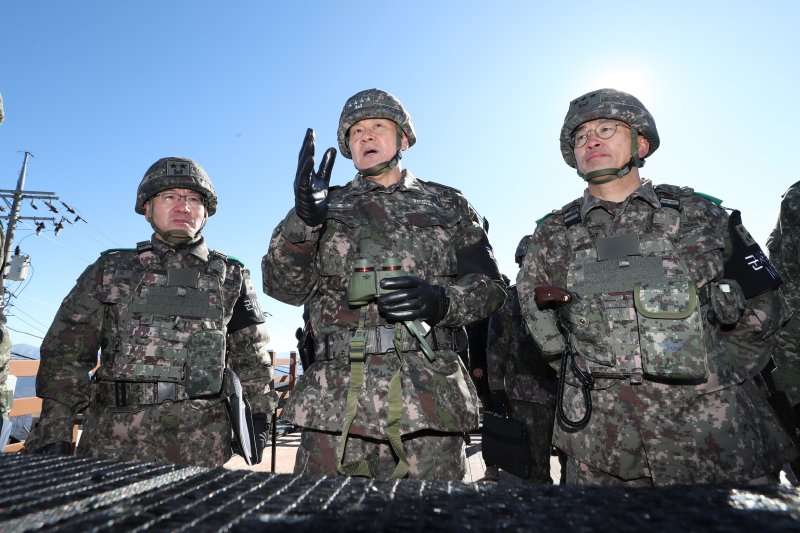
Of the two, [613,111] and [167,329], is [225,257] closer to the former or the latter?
[167,329]

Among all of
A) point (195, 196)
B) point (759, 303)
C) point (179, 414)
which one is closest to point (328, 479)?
point (179, 414)

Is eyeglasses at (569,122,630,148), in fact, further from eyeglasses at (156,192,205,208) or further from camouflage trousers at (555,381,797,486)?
eyeglasses at (156,192,205,208)

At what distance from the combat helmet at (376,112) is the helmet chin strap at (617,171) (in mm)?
1172

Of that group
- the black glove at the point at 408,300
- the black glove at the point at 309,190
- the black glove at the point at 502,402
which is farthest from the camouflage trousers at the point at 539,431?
the black glove at the point at 309,190

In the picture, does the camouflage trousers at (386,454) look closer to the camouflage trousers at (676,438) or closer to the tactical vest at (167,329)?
the camouflage trousers at (676,438)

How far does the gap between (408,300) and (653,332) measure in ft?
4.05

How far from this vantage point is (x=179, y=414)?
2934 mm

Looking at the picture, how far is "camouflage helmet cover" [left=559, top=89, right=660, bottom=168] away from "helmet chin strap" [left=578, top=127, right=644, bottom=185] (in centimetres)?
7

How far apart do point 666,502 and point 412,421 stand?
1.42 metres

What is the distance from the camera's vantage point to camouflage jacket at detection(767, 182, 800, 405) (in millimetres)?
3146

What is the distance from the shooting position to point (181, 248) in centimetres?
338

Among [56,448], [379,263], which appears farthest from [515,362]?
[56,448]

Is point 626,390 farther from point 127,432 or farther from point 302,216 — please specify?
point 127,432

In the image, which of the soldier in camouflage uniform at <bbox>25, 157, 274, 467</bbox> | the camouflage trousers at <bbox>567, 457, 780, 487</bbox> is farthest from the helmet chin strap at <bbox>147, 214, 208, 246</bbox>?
the camouflage trousers at <bbox>567, 457, 780, 487</bbox>
